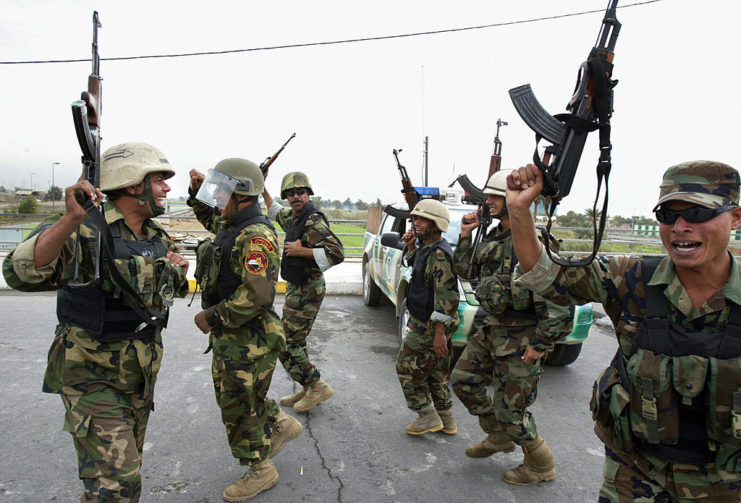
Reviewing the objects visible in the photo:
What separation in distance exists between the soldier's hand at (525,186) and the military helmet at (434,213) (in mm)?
2062

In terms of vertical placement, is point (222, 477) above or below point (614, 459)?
below

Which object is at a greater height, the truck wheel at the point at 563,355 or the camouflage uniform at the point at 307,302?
the camouflage uniform at the point at 307,302

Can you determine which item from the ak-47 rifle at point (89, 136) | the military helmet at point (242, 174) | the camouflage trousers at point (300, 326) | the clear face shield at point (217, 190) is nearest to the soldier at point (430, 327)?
the camouflage trousers at point (300, 326)

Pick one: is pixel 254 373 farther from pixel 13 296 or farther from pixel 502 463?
pixel 13 296

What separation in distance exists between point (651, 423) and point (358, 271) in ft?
32.7

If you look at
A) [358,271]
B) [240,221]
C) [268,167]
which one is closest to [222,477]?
[240,221]

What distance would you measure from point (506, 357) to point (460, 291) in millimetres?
1613

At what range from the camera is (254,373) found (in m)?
2.86

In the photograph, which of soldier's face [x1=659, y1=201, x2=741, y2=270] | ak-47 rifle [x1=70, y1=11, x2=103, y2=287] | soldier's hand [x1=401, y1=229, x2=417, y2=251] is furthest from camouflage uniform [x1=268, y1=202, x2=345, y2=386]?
soldier's face [x1=659, y1=201, x2=741, y2=270]

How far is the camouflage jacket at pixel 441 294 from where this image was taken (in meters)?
3.58

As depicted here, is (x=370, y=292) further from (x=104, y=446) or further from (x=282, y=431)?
(x=104, y=446)

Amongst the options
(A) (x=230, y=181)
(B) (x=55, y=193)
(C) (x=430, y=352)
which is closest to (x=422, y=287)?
(C) (x=430, y=352)

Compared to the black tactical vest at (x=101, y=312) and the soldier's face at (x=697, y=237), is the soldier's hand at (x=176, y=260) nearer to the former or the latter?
the black tactical vest at (x=101, y=312)

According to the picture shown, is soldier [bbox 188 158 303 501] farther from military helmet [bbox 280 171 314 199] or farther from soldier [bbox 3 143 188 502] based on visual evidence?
military helmet [bbox 280 171 314 199]
